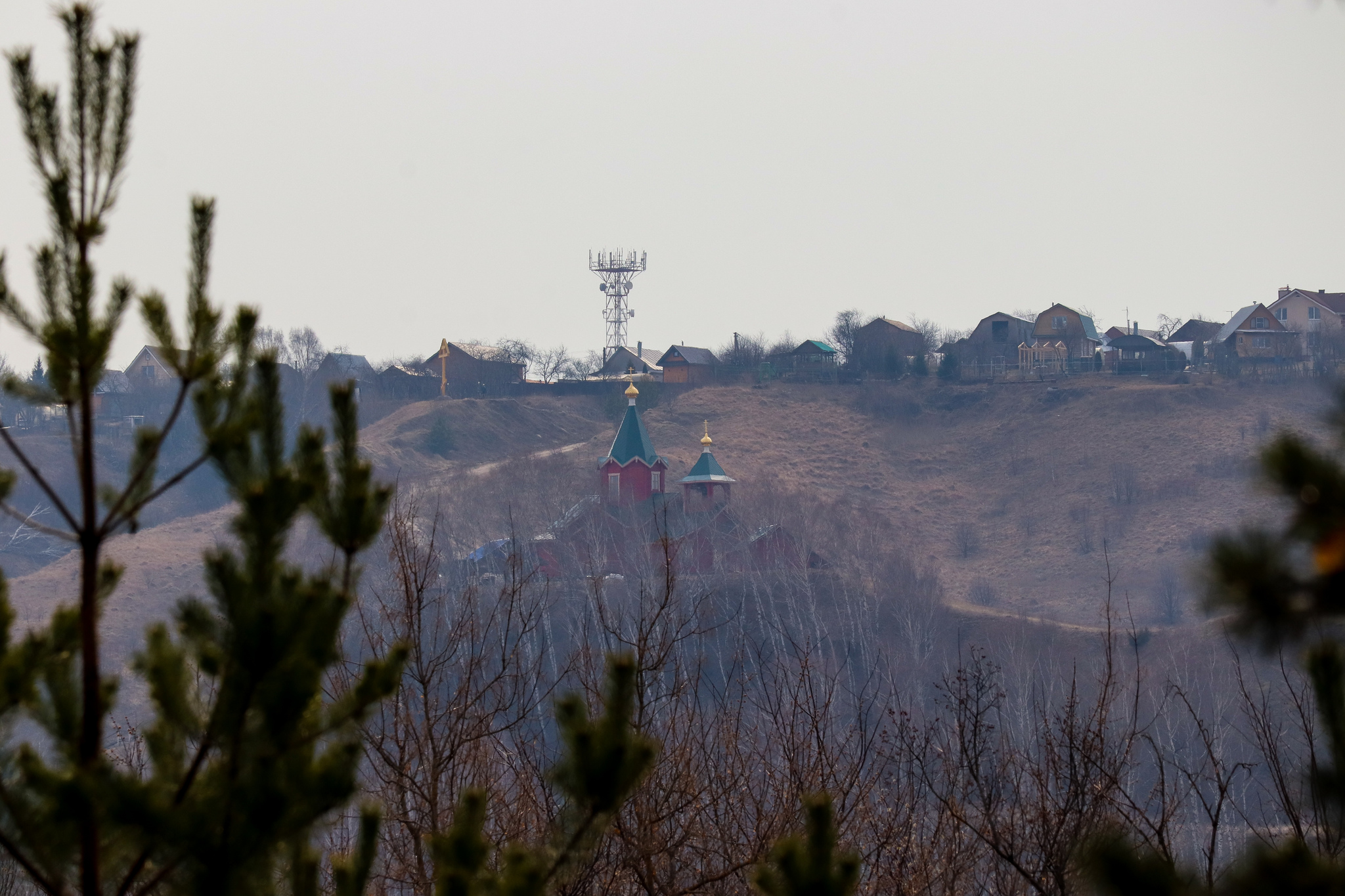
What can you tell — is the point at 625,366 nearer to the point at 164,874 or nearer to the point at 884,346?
the point at 884,346

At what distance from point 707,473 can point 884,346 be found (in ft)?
98.7

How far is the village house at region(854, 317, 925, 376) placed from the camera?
7244 centimetres

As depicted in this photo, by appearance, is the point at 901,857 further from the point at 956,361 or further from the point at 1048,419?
the point at 956,361

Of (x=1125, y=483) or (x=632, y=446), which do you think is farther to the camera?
(x=1125, y=483)

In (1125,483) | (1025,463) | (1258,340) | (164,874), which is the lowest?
(1125,483)

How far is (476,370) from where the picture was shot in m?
75.3

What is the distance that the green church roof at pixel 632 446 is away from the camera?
45844 millimetres

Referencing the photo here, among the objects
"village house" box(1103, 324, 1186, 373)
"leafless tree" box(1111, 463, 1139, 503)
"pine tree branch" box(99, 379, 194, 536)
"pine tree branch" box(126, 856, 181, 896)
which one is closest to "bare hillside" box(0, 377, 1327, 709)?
"leafless tree" box(1111, 463, 1139, 503)

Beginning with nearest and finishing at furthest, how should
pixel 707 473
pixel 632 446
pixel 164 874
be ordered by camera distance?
pixel 164 874 → pixel 632 446 → pixel 707 473

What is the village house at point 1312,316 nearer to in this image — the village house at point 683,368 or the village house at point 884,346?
the village house at point 884,346

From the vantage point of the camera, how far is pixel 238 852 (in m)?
2.70

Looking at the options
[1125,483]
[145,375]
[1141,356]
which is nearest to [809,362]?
[1141,356]

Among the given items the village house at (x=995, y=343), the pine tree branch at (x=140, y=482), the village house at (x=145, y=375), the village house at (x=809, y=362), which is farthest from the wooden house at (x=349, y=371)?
the pine tree branch at (x=140, y=482)

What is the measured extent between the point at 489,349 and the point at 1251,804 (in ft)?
185
